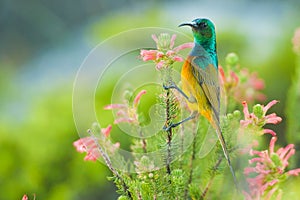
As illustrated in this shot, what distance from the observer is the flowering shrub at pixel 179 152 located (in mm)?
1107

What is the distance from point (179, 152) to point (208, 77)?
185 millimetres

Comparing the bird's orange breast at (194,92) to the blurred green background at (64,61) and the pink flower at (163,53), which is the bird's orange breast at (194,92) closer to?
the pink flower at (163,53)

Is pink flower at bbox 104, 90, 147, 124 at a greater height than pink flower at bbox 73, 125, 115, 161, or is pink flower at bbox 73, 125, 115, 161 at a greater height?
pink flower at bbox 104, 90, 147, 124

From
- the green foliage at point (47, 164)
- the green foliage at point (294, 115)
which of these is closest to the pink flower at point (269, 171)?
the green foliage at point (294, 115)

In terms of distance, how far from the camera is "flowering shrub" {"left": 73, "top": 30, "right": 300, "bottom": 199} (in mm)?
1107

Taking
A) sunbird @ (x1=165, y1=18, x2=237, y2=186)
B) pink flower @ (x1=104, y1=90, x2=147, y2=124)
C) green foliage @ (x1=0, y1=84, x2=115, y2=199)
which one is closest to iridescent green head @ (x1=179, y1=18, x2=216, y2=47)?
sunbird @ (x1=165, y1=18, x2=237, y2=186)

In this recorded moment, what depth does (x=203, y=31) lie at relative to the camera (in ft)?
4.31

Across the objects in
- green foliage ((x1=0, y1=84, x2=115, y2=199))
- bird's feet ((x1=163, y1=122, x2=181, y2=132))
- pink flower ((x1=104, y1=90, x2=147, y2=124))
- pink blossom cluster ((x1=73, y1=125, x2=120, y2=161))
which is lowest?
bird's feet ((x1=163, y1=122, x2=181, y2=132))

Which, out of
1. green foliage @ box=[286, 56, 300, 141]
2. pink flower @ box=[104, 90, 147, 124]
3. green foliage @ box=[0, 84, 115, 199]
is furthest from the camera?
green foliage @ box=[0, 84, 115, 199]

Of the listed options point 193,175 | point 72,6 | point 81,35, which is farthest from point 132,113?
point 72,6

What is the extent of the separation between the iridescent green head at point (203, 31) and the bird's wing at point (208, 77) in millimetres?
69

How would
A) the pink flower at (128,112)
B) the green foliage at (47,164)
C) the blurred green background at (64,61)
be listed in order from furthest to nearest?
the blurred green background at (64,61) → the green foliage at (47,164) → the pink flower at (128,112)

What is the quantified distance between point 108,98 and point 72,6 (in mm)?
4036

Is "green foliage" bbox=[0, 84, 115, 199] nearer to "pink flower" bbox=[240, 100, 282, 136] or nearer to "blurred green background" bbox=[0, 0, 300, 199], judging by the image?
"blurred green background" bbox=[0, 0, 300, 199]
